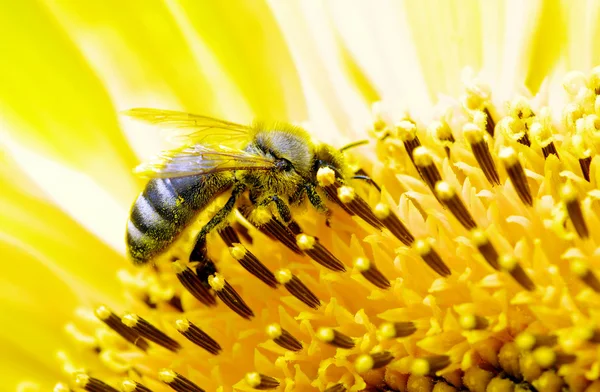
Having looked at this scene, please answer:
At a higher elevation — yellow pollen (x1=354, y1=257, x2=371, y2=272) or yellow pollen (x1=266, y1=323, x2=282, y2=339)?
yellow pollen (x1=354, y1=257, x2=371, y2=272)

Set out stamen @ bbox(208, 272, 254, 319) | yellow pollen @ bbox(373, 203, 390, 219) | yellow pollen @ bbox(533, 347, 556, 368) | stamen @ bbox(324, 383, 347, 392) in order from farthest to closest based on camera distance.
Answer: stamen @ bbox(208, 272, 254, 319) < yellow pollen @ bbox(373, 203, 390, 219) < stamen @ bbox(324, 383, 347, 392) < yellow pollen @ bbox(533, 347, 556, 368)

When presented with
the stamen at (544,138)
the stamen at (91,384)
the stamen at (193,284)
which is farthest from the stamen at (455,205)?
the stamen at (91,384)

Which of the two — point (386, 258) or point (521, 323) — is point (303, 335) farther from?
point (521, 323)

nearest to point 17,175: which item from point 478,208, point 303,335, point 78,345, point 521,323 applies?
point 78,345

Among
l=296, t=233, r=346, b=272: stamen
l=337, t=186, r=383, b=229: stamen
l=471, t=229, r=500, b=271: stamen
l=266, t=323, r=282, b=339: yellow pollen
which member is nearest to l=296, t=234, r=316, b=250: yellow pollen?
l=296, t=233, r=346, b=272: stamen

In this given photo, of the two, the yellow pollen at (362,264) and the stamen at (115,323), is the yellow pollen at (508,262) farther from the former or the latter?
the stamen at (115,323)

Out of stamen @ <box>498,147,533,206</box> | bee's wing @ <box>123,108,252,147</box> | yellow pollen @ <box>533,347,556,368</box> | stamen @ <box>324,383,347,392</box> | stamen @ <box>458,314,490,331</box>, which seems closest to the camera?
yellow pollen @ <box>533,347,556,368</box>

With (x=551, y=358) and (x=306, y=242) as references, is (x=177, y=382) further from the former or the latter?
(x=551, y=358)

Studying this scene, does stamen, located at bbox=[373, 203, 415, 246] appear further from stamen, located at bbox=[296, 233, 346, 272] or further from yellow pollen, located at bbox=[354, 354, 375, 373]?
yellow pollen, located at bbox=[354, 354, 375, 373]
